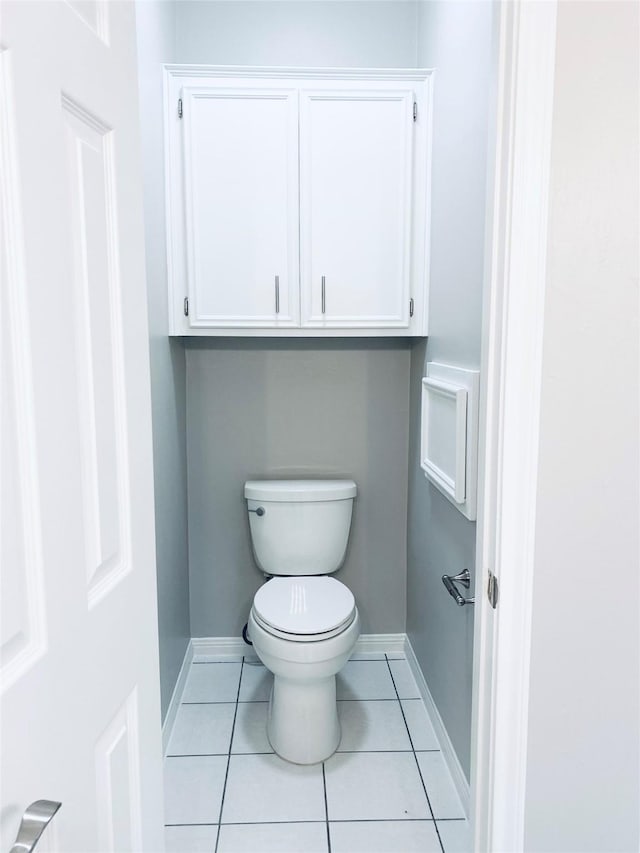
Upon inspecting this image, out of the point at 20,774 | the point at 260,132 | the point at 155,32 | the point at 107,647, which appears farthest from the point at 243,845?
the point at 155,32

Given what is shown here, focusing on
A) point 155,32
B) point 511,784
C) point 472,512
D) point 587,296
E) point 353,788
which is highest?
point 155,32

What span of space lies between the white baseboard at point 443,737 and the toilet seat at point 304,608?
444 millimetres

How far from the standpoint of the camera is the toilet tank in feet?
7.98

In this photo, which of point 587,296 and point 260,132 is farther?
point 260,132

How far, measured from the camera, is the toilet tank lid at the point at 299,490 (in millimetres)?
2422

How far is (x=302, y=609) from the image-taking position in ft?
6.80

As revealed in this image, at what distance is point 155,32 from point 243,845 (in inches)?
92.3

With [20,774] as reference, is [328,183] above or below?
above

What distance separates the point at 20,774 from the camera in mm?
610

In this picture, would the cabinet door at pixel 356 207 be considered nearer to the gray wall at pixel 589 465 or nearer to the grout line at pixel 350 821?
the gray wall at pixel 589 465

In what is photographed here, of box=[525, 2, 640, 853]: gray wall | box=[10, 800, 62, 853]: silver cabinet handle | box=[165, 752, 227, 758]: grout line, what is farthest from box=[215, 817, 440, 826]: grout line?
box=[10, 800, 62, 853]: silver cabinet handle

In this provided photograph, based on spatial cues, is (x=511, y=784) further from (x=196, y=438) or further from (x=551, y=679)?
(x=196, y=438)

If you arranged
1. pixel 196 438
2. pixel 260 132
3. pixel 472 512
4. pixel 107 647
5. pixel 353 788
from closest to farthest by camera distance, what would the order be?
pixel 107 647 → pixel 472 512 → pixel 353 788 → pixel 260 132 → pixel 196 438

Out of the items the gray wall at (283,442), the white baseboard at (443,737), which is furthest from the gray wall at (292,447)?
the white baseboard at (443,737)
